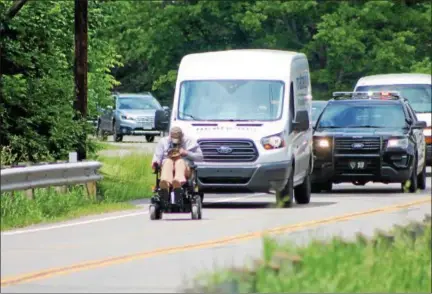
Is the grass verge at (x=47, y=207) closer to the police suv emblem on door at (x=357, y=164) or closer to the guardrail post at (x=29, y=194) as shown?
the guardrail post at (x=29, y=194)

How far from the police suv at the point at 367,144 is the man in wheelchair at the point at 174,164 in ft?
26.0

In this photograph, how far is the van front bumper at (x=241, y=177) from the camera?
24797 mm

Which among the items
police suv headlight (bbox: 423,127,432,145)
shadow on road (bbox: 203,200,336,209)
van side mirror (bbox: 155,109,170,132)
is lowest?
police suv headlight (bbox: 423,127,432,145)

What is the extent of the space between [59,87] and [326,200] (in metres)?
5.00

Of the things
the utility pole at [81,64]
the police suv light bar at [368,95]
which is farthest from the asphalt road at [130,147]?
the utility pole at [81,64]

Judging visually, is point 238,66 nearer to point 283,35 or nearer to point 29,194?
point 29,194

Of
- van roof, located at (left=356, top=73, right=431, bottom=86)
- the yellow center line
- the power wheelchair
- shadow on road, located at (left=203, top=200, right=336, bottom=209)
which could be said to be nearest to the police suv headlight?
van roof, located at (left=356, top=73, right=431, bottom=86)

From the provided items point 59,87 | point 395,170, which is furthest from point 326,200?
point 59,87

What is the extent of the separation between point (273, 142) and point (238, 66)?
1.68 metres

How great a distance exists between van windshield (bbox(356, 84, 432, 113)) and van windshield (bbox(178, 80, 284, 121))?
12.3 m

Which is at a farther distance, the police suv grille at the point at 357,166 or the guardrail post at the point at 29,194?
the police suv grille at the point at 357,166

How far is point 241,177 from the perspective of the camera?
81.7 ft

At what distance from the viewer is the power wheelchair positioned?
21.6 metres

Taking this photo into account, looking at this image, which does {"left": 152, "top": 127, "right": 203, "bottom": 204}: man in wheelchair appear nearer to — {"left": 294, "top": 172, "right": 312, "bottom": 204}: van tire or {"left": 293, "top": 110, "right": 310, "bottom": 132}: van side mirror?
{"left": 293, "top": 110, "right": 310, "bottom": 132}: van side mirror
